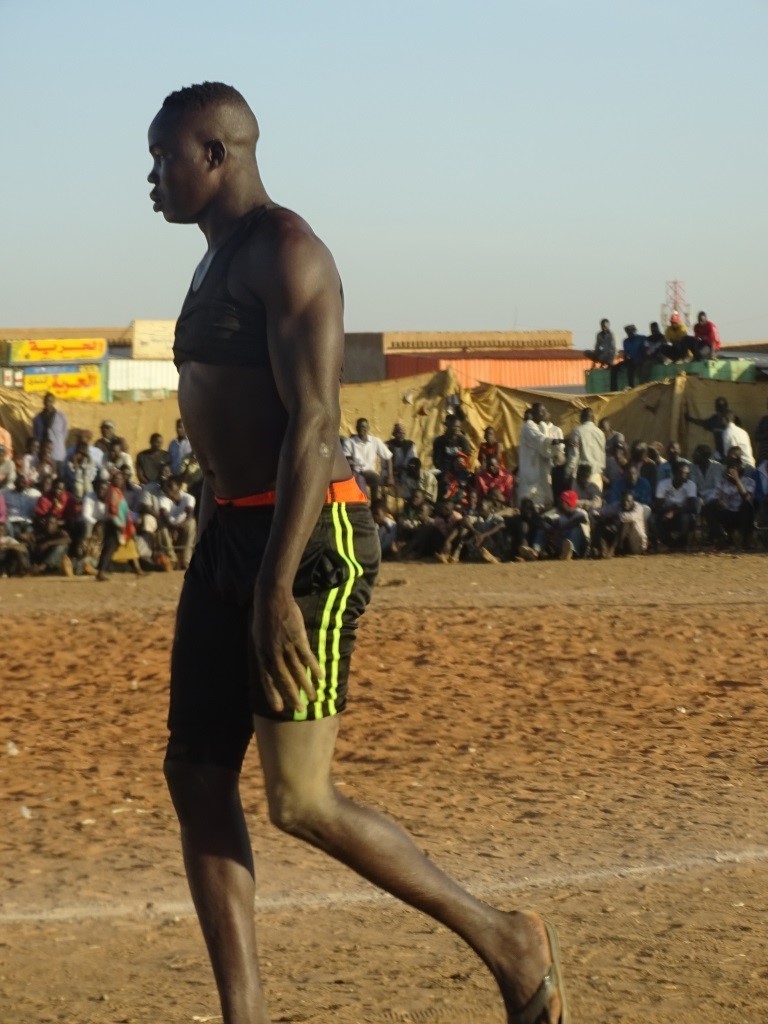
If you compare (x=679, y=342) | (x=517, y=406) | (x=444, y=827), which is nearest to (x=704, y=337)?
(x=679, y=342)

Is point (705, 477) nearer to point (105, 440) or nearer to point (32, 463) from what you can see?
point (105, 440)

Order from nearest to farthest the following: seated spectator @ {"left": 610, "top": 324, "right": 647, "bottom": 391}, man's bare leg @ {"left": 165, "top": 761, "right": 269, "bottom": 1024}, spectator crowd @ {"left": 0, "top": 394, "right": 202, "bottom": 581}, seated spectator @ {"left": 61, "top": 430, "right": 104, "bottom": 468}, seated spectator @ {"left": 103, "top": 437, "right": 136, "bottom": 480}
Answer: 1. man's bare leg @ {"left": 165, "top": 761, "right": 269, "bottom": 1024}
2. spectator crowd @ {"left": 0, "top": 394, "right": 202, "bottom": 581}
3. seated spectator @ {"left": 61, "top": 430, "right": 104, "bottom": 468}
4. seated spectator @ {"left": 103, "top": 437, "right": 136, "bottom": 480}
5. seated spectator @ {"left": 610, "top": 324, "right": 647, "bottom": 391}

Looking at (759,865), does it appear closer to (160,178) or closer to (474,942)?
(474,942)

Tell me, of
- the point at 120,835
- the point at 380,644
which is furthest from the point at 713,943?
the point at 380,644

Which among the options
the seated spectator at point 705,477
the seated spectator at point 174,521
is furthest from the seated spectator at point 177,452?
the seated spectator at point 705,477

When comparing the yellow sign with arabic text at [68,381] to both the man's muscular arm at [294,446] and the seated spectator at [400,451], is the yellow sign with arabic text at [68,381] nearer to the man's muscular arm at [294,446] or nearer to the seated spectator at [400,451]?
the seated spectator at [400,451]

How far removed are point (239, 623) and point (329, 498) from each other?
35 cm

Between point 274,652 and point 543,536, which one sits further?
point 543,536

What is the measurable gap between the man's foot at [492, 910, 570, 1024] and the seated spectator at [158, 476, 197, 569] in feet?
46.9

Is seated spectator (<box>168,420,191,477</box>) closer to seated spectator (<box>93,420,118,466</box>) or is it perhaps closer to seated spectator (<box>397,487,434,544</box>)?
seated spectator (<box>93,420,118,466</box>)

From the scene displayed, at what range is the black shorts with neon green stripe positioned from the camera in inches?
133

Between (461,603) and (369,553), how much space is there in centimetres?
1011

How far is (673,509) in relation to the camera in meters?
19.5

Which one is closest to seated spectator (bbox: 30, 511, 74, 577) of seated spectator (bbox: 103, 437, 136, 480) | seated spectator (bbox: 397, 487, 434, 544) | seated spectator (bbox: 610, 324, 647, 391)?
seated spectator (bbox: 103, 437, 136, 480)
